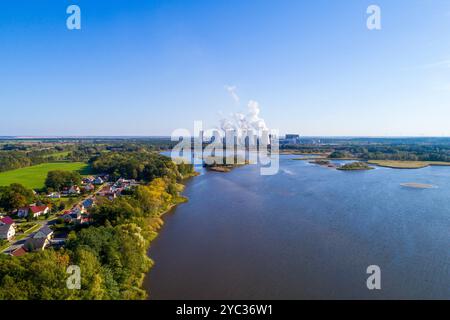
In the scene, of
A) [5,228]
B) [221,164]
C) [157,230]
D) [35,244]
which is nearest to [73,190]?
[5,228]

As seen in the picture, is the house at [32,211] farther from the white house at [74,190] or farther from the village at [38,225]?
the white house at [74,190]

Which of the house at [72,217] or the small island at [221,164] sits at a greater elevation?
the small island at [221,164]

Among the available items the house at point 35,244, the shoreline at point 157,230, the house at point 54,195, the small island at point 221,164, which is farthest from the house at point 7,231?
the small island at point 221,164

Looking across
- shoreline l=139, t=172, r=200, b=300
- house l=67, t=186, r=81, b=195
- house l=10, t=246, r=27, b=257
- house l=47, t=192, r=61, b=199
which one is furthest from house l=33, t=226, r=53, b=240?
house l=67, t=186, r=81, b=195

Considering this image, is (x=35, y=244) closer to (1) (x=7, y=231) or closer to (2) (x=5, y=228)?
(1) (x=7, y=231)

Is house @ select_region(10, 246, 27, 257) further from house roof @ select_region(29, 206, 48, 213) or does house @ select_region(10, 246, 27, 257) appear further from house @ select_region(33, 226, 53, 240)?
house roof @ select_region(29, 206, 48, 213)
